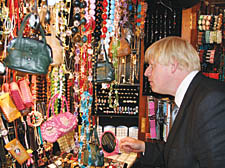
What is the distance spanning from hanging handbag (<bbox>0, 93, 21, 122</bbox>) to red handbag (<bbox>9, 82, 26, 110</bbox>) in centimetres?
2

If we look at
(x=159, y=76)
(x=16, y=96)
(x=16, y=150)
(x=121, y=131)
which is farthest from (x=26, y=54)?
(x=121, y=131)

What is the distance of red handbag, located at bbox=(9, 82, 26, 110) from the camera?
1357 millimetres

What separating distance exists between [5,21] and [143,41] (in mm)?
1795

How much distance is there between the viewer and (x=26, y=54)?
1.05 meters

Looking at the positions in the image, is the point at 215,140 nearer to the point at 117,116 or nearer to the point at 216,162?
the point at 216,162

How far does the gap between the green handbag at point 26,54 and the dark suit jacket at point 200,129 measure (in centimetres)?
82

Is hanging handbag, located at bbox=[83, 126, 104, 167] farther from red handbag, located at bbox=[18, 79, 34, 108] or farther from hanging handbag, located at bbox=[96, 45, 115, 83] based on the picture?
red handbag, located at bbox=[18, 79, 34, 108]

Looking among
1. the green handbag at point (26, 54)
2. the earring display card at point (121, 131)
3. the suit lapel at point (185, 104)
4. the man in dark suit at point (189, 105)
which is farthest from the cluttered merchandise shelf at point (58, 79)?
the suit lapel at point (185, 104)

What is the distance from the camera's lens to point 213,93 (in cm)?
118

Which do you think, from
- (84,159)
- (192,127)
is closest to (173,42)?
(192,127)

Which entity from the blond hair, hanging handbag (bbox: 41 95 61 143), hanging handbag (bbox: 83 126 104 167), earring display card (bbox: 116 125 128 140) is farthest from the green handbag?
earring display card (bbox: 116 125 128 140)

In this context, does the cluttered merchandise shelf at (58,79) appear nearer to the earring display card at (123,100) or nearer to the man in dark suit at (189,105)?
the earring display card at (123,100)

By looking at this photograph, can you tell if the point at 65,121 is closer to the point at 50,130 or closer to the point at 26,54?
the point at 50,130

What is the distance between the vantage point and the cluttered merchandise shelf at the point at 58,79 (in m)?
1.10
